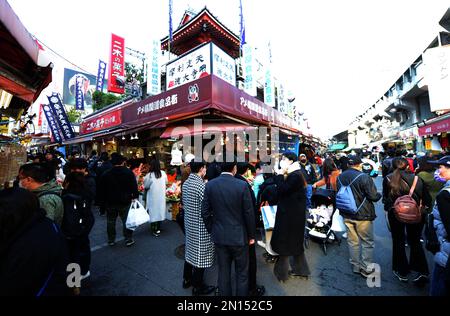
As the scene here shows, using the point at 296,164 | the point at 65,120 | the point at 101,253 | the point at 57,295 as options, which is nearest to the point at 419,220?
the point at 296,164

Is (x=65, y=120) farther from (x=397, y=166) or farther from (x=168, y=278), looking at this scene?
(x=397, y=166)

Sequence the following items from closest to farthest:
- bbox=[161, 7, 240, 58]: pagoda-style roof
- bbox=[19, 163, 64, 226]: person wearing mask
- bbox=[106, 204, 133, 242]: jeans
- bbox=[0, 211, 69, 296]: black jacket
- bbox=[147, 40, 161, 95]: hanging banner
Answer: bbox=[0, 211, 69, 296]: black jacket → bbox=[19, 163, 64, 226]: person wearing mask → bbox=[106, 204, 133, 242]: jeans → bbox=[147, 40, 161, 95]: hanging banner → bbox=[161, 7, 240, 58]: pagoda-style roof

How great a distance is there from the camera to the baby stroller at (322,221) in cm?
465

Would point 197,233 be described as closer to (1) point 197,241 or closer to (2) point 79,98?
(1) point 197,241

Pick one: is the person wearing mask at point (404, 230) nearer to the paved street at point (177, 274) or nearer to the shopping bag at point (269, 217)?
the paved street at point (177, 274)

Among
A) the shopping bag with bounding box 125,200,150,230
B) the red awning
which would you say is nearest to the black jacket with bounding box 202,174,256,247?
the shopping bag with bounding box 125,200,150,230

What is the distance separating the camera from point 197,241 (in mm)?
3123

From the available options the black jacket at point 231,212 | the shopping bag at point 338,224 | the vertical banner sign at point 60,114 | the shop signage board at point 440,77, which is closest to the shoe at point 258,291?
the black jacket at point 231,212

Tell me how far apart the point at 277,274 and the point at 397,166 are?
2835mm

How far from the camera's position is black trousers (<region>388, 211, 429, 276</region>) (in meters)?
3.27

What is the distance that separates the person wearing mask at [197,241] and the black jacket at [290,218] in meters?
1.15

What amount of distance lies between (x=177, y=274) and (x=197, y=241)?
1.00 meters

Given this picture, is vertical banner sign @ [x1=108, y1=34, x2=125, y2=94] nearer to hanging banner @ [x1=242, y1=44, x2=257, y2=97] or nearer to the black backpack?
hanging banner @ [x1=242, y1=44, x2=257, y2=97]

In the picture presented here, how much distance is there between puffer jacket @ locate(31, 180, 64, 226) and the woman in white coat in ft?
9.10
